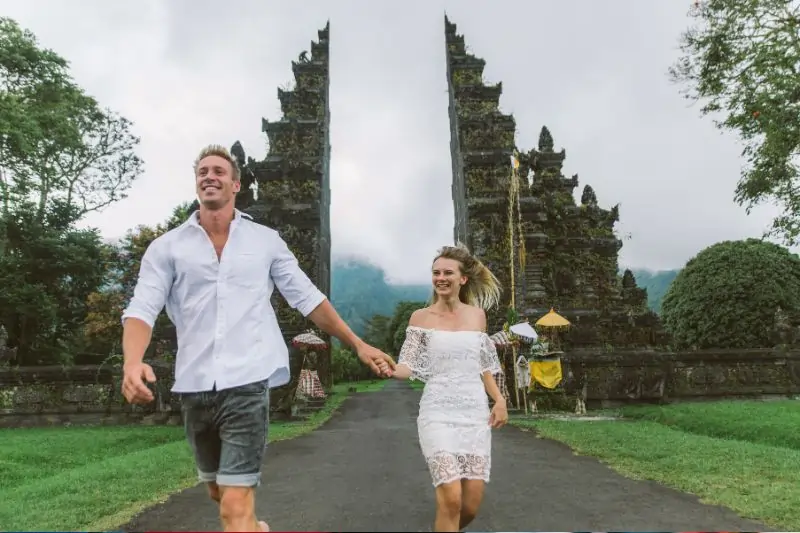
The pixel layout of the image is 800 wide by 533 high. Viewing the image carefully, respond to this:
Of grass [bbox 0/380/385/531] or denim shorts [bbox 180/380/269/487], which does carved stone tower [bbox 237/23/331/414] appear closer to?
grass [bbox 0/380/385/531]

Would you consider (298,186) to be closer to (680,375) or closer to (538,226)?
(538,226)

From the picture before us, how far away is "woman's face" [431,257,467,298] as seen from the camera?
4.27m

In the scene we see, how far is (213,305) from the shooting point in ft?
10.3

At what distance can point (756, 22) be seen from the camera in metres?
16.0

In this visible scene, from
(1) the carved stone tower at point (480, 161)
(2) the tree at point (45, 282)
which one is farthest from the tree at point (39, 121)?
(1) the carved stone tower at point (480, 161)

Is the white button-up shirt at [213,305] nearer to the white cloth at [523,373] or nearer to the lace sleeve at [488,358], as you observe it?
the lace sleeve at [488,358]

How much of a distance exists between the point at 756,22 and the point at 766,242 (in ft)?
39.2

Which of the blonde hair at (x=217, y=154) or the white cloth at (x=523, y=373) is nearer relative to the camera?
the blonde hair at (x=217, y=154)

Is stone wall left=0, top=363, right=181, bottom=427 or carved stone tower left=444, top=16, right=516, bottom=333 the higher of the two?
carved stone tower left=444, top=16, right=516, bottom=333

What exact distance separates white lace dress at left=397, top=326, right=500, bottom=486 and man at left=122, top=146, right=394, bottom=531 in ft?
3.44

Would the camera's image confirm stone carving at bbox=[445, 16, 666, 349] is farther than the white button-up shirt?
Yes

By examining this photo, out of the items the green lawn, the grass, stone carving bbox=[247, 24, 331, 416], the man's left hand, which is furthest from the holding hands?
stone carving bbox=[247, 24, 331, 416]

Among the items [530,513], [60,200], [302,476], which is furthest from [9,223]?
[530,513]

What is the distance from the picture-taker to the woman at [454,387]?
3822 millimetres
